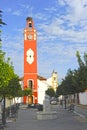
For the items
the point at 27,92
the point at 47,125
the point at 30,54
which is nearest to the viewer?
the point at 47,125

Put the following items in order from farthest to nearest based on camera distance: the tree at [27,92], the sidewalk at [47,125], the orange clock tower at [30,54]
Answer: the orange clock tower at [30,54], the tree at [27,92], the sidewalk at [47,125]

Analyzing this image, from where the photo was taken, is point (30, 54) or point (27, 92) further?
point (30, 54)

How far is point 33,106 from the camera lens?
86.0 meters

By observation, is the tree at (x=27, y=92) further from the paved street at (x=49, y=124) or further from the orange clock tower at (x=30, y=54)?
the paved street at (x=49, y=124)

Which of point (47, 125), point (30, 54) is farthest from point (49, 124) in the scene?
point (30, 54)

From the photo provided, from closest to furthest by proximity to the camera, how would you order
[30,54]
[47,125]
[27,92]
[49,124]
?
[47,125] → [49,124] → [27,92] → [30,54]

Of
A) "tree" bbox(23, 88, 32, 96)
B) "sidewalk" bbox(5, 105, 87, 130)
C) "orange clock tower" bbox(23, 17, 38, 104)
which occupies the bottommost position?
"sidewalk" bbox(5, 105, 87, 130)

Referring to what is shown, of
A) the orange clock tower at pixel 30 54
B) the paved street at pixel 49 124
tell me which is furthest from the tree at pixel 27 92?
the paved street at pixel 49 124

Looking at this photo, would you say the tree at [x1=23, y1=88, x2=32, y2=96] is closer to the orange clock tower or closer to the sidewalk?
the orange clock tower

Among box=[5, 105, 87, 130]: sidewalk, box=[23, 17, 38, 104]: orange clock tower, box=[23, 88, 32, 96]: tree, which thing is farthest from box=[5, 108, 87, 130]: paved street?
box=[23, 17, 38, 104]: orange clock tower

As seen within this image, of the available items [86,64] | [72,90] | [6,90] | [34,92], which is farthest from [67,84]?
[34,92]

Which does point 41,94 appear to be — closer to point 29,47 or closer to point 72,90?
point 29,47

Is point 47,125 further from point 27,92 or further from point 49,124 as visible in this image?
point 27,92

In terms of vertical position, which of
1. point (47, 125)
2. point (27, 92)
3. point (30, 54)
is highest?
point (30, 54)
